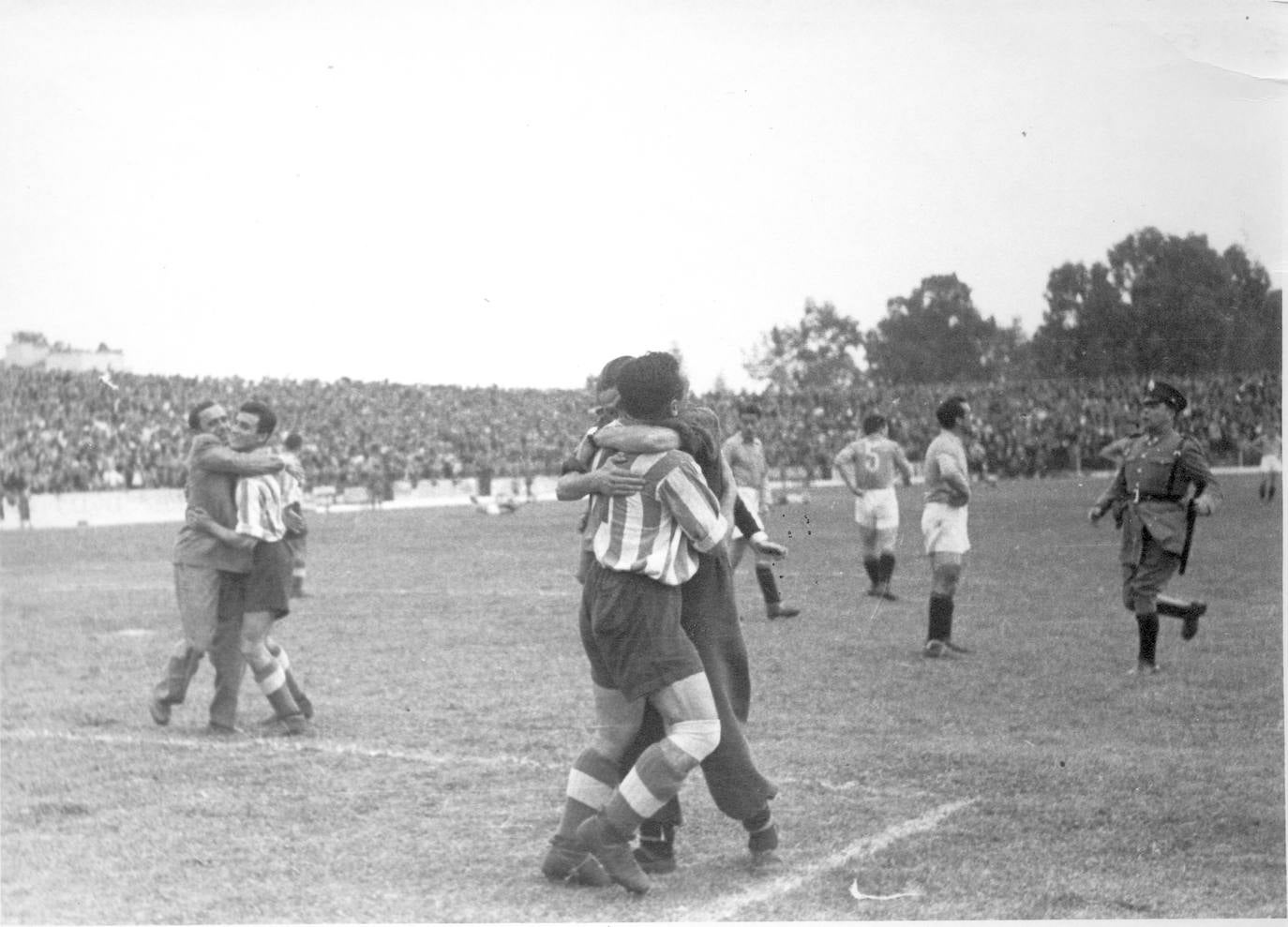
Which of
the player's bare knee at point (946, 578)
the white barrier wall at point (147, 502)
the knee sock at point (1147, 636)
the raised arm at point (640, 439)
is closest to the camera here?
the raised arm at point (640, 439)

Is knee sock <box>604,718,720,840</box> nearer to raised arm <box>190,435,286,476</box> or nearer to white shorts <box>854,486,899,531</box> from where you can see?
raised arm <box>190,435,286,476</box>

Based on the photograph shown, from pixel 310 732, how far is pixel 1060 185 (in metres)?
4.77

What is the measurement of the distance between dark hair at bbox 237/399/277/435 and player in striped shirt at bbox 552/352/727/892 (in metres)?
2.73

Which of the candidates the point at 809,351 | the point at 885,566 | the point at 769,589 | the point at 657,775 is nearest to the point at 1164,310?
the point at 809,351

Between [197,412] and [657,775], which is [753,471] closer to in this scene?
[197,412]

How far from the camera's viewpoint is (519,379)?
8.59 metres

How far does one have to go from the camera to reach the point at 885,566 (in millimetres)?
11055

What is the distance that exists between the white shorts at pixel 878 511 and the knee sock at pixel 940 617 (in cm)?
245

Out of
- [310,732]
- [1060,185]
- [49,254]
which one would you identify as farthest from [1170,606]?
[49,254]

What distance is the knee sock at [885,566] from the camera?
11.0 m

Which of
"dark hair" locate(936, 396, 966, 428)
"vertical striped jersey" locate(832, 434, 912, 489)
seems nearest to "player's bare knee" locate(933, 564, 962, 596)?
"dark hair" locate(936, 396, 966, 428)

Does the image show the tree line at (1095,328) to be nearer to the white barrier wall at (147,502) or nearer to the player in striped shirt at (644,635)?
the player in striped shirt at (644,635)

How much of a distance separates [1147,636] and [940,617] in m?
1.27

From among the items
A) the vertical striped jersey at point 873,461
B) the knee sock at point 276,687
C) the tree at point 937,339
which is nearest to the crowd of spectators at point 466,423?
the tree at point 937,339
